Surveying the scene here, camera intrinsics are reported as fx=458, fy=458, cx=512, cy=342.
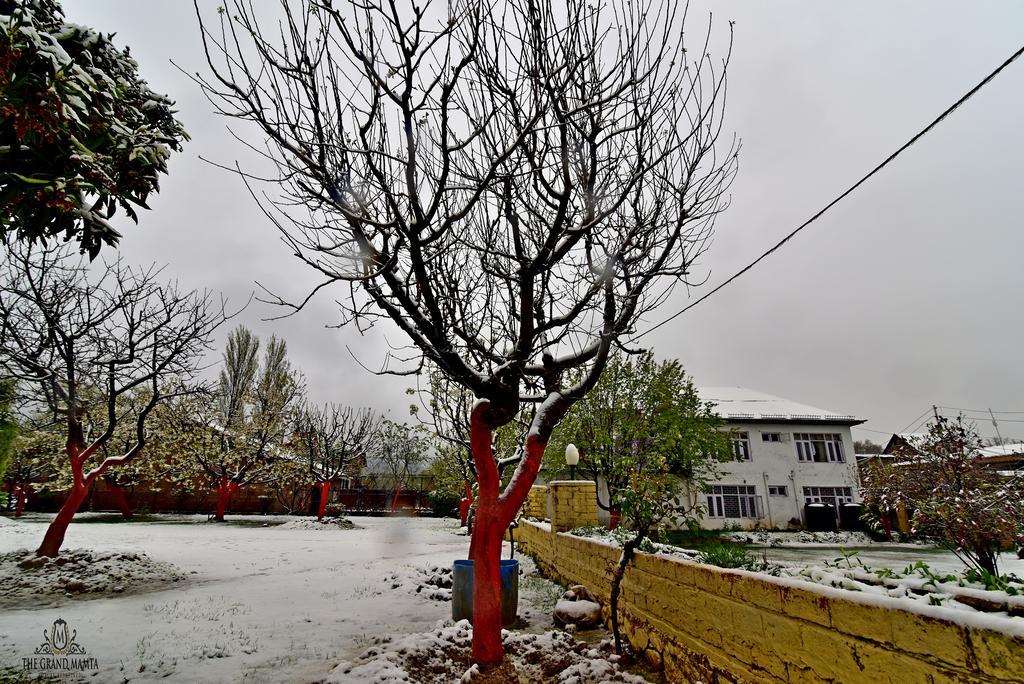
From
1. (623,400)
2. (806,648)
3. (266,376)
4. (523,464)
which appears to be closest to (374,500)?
(266,376)

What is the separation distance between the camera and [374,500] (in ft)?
114

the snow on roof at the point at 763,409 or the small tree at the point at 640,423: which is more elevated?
the snow on roof at the point at 763,409

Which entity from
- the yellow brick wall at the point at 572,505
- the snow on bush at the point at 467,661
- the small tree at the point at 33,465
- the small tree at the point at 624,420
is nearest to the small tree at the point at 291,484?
the small tree at the point at 33,465

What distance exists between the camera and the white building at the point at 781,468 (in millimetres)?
22359

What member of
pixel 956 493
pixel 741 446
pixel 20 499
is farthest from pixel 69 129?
pixel 741 446

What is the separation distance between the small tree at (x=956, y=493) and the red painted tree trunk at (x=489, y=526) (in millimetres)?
5006

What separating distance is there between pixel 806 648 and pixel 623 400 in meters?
13.3

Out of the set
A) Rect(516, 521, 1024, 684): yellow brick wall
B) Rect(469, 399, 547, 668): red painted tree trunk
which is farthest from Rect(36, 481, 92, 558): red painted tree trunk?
Rect(516, 521, 1024, 684): yellow brick wall

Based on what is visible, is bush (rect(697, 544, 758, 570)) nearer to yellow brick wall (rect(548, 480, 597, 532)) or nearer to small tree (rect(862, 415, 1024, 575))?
small tree (rect(862, 415, 1024, 575))

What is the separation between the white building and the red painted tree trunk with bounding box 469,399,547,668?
801 inches

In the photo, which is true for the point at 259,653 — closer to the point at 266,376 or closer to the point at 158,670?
the point at 158,670

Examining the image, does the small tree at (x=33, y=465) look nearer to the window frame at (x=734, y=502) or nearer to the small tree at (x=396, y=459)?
the small tree at (x=396, y=459)

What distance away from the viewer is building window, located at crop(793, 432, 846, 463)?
23453mm

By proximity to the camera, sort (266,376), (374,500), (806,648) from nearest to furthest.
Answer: (806,648) < (266,376) < (374,500)
